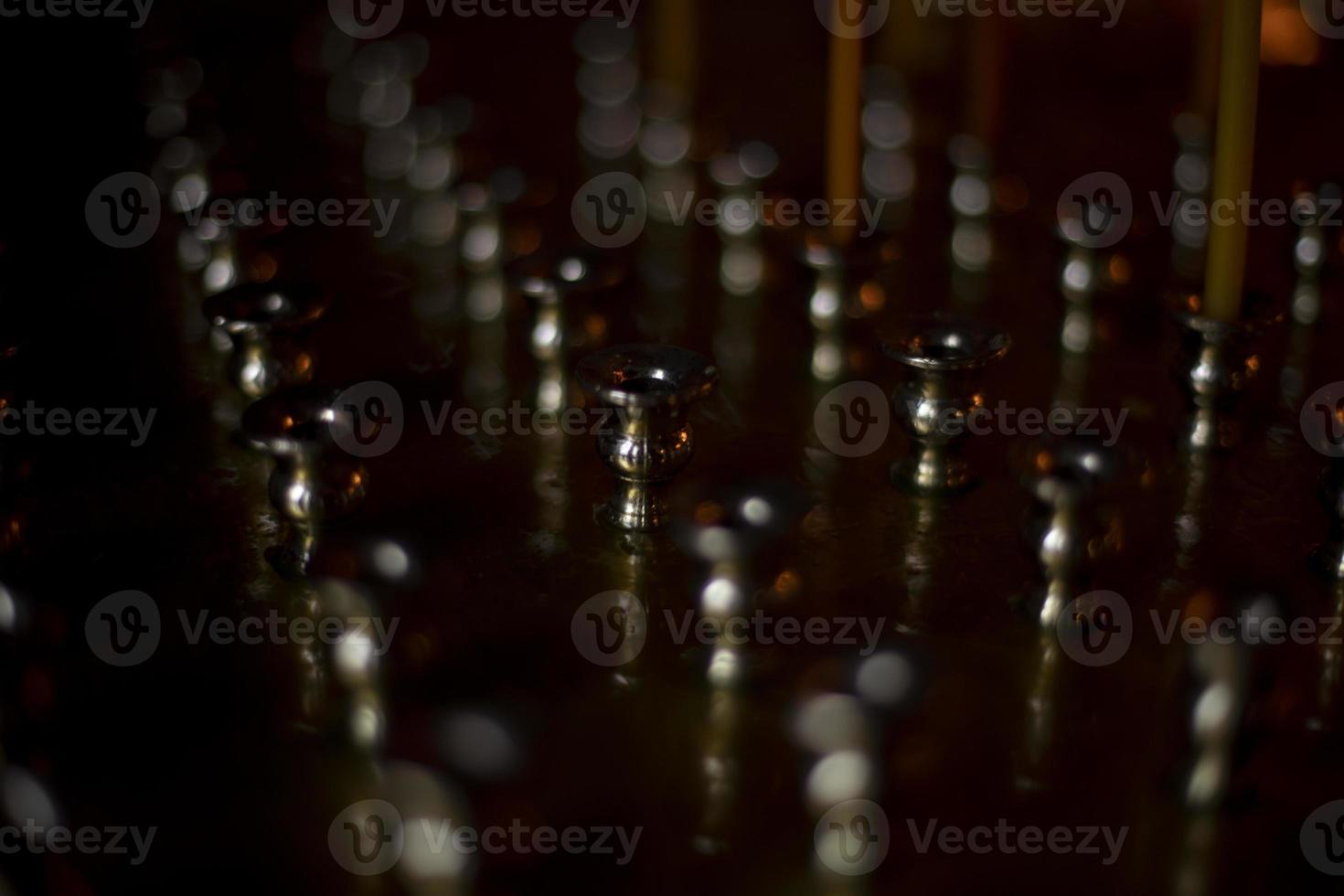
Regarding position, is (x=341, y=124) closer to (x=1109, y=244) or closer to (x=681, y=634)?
(x=1109, y=244)

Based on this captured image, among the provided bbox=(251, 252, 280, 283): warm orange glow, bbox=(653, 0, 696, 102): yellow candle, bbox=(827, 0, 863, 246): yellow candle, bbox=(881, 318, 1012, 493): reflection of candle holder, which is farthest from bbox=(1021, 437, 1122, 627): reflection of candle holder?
bbox=(653, 0, 696, 102): yellow candle

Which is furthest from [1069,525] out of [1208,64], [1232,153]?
[1208,64]

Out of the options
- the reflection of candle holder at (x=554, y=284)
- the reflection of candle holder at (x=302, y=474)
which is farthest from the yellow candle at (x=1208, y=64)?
the reflection of candle holder at (x=302, y=474)

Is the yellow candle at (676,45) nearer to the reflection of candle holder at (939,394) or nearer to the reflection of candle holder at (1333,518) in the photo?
the reflection of candle holder at (939,394)

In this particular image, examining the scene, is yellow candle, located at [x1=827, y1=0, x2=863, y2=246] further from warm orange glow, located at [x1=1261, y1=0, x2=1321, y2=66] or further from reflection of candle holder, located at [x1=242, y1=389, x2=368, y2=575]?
warm orange glow, located at [x1=1261, y1=0, x2=1321, y2=66]

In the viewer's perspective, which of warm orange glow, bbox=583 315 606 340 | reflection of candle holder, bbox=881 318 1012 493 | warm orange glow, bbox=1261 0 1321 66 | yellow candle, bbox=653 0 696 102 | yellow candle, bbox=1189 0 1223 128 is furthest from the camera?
warm orange glow, bbox=1261 0 1321 66

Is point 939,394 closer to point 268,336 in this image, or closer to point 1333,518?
point 1333,518
